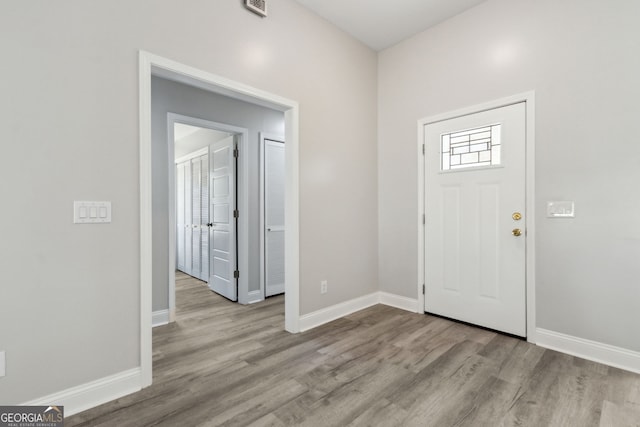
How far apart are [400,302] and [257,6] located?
3.26m

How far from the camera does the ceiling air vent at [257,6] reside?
2.41 m

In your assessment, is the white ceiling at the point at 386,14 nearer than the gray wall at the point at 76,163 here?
No

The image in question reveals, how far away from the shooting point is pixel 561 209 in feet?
7.83

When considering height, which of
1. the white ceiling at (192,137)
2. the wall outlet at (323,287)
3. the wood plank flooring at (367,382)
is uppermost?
the white ceiling at (192,137)

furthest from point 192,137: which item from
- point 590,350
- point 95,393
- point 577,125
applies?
point 590,350

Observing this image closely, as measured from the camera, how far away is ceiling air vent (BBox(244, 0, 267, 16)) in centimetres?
241

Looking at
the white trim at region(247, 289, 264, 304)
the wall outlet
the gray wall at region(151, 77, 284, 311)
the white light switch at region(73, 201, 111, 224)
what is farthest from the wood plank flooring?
the white light switch at region(73, 201, 111, 224)

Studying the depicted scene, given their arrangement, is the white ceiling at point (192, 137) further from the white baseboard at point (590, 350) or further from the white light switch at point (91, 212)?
the white baseboard at point (590, 350)

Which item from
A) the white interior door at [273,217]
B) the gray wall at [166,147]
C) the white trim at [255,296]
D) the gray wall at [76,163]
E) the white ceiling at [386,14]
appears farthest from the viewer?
the white interior door at [273,217]

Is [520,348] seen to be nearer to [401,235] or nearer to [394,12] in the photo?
[401,235]

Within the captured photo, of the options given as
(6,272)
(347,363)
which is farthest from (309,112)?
(6,272)

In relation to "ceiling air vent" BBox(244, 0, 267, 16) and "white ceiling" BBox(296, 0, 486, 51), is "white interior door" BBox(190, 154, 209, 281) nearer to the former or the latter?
"ceiling air vent" BBox(244, 0, 267, 16)

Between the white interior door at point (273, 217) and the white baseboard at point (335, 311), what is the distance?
121 centimetres

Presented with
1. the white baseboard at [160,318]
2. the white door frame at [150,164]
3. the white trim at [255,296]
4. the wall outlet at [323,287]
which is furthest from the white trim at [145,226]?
the white trim at [255,296]
